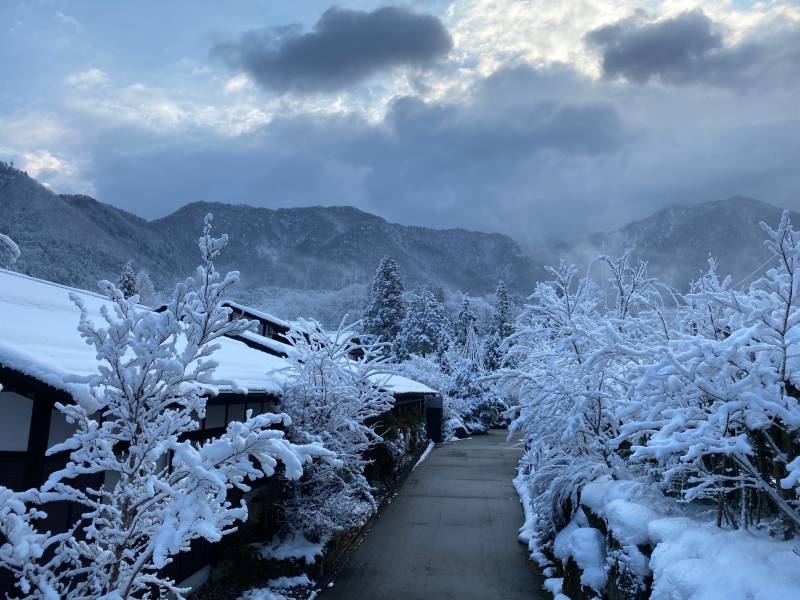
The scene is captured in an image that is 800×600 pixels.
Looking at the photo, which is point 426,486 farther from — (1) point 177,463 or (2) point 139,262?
(2) point 139,262

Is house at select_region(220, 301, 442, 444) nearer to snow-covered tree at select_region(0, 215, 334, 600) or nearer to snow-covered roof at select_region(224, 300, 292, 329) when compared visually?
snow-covered roof at select_region(224, 300, 292, 329)

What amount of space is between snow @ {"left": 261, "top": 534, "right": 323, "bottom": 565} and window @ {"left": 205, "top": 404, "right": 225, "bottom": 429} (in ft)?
7.82

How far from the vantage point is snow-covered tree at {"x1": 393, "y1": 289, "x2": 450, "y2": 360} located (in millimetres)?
52469

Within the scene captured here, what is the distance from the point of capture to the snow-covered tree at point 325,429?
1027 centimetres

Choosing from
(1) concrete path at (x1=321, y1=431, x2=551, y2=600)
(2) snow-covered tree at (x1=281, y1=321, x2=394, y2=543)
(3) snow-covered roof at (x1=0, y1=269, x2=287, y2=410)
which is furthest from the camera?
(2) snow-covered tree at (x1=281, y1=321, x2=394, y2=543)

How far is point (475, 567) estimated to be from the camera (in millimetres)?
11133

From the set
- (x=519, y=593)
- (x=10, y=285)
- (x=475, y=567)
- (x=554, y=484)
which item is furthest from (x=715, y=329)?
(x=10, y=285)

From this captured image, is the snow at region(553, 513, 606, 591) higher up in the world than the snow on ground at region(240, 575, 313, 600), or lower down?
higher up

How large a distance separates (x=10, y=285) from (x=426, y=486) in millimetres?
14659

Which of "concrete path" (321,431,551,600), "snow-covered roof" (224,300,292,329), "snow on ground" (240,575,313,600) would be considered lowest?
"concrete path" (321,431,551,600)

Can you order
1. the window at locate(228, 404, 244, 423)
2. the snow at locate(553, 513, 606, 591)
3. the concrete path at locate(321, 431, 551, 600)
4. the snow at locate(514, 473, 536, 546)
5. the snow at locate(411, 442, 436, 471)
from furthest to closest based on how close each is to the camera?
the snow at locate(411, 442, 436, 471)
the snow at locate(514, 473, 536, 546)
the window at locate(228, 404, 244, 423)
the concrete path at locate(321, 431, 551, 600)
the snow at locate(553, 513, 606, 591)

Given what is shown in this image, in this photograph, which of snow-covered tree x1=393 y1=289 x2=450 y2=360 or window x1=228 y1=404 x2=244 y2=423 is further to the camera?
snow-covered tree x1=393 y1=289 x2=450 y2=360

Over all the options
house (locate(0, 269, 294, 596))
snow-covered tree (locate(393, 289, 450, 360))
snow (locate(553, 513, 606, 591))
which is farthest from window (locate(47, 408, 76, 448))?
snow-covered tree (locate(393, 289, 450, 360))

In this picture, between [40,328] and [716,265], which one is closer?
[40,328]
